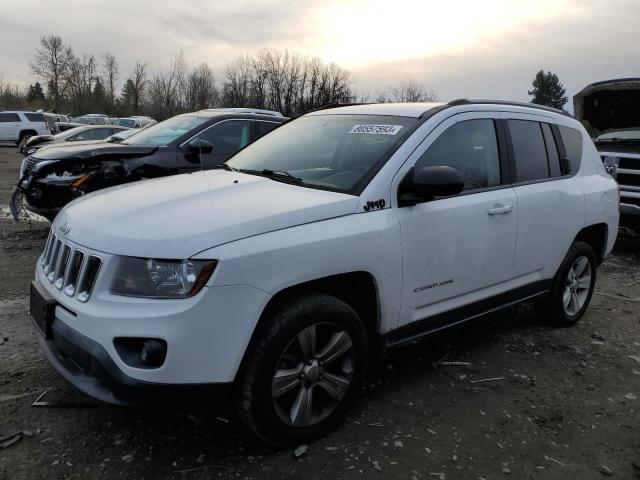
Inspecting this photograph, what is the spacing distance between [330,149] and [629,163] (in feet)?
19.8

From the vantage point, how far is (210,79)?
60.2 meters

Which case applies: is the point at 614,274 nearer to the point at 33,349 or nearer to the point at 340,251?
the point at 340,251

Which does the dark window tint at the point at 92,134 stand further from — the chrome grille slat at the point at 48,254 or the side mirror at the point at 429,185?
the side mirror at the point at 429,185

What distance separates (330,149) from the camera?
3590 millimetres

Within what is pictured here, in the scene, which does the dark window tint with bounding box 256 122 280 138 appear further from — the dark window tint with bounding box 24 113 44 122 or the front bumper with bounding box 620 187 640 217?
the dark window tint with bounding box 24 113 44 122

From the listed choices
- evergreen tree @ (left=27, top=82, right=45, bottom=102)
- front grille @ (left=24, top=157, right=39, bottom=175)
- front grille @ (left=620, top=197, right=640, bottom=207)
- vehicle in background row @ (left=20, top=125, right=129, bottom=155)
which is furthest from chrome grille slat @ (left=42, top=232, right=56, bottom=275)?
evergreen tree @ (left=27, top=82, right=45, bottom=102)

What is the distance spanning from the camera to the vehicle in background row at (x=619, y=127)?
7.64m

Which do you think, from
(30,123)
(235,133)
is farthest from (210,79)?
(235,133)

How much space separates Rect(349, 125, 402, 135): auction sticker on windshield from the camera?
3388 mm

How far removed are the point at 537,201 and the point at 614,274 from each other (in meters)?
3.52

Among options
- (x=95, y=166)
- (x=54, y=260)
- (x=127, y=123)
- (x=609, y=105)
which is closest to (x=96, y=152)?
(x=95, y=166)

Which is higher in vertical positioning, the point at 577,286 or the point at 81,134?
the point at 81,134

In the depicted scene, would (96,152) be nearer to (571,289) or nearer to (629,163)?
(571,289)

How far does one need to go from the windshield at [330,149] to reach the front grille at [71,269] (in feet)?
4.18
